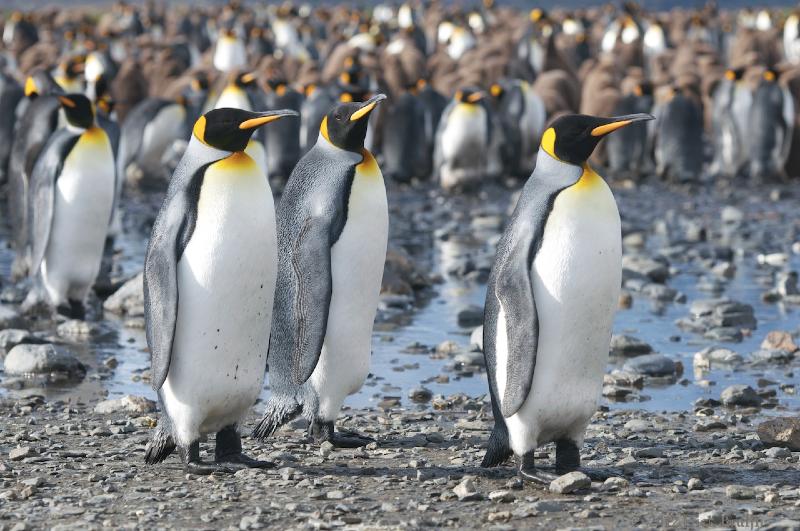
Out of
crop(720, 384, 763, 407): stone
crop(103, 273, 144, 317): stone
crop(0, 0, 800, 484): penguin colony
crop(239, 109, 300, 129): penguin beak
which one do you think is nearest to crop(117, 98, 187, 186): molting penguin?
crop(0, 0, 800, 484): penguin colony

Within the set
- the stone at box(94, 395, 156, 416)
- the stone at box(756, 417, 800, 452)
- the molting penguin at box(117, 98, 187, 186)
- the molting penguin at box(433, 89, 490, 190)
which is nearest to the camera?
the stone at box(756, 417, 800, 452)

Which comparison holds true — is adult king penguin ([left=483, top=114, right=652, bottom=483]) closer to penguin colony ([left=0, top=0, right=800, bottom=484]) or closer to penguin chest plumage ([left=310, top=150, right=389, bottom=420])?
penguin colony ([left=0, top=0, right=800, bottom=484])

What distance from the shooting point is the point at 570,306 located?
16.0ft

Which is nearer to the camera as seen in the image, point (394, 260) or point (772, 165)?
point (394, 260)

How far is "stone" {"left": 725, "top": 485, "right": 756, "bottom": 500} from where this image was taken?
4.68 meters

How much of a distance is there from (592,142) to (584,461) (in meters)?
1.24

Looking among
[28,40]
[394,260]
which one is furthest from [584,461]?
[28,40]

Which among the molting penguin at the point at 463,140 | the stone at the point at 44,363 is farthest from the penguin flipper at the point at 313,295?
the molting penguin at the point at 463,140

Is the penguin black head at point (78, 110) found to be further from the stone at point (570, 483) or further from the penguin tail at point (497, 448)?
the stone at point (570, 483)

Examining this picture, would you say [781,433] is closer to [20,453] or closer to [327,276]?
[327,276]

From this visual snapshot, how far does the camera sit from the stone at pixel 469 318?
8367 millimetres

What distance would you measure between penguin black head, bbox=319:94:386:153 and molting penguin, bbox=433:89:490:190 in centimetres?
946

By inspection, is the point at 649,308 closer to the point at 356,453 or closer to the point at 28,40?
the point at 356,453

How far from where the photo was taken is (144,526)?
4363mm
